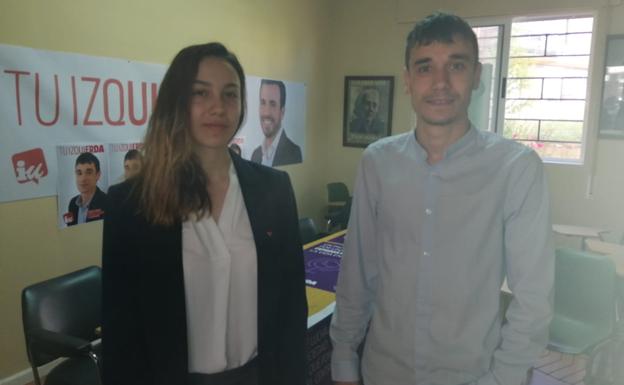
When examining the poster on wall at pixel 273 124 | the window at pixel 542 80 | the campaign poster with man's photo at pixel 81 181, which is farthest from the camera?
the poster on wall at pixel 273 124

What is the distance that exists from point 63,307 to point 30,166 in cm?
98

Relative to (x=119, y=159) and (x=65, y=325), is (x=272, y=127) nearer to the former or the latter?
(x=119, y=159)

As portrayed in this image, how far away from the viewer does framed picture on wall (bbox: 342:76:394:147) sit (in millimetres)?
5027

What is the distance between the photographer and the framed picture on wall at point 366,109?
16.5ft

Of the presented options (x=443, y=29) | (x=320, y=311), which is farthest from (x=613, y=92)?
(x=443, y=29)

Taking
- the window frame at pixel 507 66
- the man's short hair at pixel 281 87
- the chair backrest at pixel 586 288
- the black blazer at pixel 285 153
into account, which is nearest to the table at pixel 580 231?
the window frame at pixel 507 66

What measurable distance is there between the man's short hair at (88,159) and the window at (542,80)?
3386 millimetres

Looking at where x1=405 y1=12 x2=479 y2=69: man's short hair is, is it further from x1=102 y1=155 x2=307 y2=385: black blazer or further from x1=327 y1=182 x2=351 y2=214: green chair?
x1=327 y1=182 x2=351 y2=214: green chair

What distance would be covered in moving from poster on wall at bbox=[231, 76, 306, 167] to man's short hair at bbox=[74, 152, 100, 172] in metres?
1.32

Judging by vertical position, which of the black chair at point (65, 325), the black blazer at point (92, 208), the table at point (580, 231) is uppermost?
the black blazer at point (92, 208)

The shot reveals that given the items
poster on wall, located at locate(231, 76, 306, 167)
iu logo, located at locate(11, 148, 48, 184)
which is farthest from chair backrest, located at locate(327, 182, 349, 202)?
iu logo, located at locate(11, 148, 48, 184)

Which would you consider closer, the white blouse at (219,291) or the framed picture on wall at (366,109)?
the white blouse at (219,291)

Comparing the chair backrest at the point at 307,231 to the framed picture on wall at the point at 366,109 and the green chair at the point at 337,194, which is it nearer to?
the green chair at the point at 337,194

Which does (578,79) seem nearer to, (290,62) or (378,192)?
(290,62)
